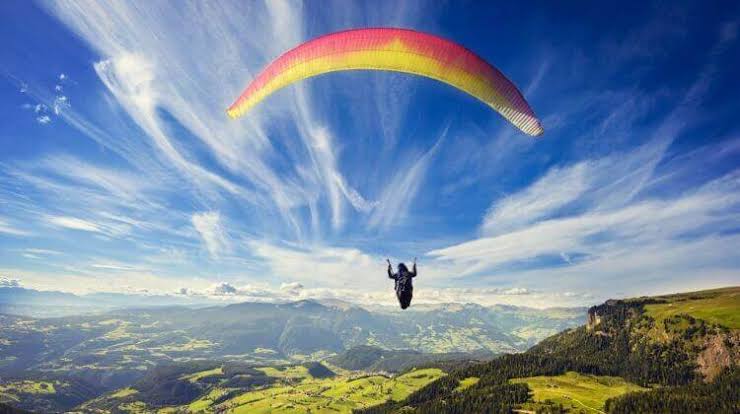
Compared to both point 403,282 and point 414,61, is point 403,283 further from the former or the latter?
point 414,61

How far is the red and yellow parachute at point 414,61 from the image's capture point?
59.5 feet

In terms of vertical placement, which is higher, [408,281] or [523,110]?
[523,110]

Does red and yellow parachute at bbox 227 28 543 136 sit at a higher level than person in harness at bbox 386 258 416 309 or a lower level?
higher

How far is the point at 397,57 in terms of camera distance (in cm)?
1897

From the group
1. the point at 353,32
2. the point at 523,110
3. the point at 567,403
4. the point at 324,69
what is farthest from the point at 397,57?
the point at 567,403

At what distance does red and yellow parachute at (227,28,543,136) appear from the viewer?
59.5 feet

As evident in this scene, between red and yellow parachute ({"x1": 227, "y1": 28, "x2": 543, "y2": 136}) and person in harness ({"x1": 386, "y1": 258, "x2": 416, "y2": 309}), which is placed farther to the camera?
person in harness ({"x1": 386, "y1": 258, "x2": 416, "y2": 309})

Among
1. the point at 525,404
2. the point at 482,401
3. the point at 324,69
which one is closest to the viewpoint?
the point at 324,69

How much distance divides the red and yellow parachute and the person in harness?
878cm

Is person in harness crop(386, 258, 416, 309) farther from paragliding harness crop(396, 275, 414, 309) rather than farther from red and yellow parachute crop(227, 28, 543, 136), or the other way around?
red and yellow parachute crop(227, 28, 543, 136)

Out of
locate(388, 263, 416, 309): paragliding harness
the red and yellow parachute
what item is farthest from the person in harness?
the red and yellow parachute

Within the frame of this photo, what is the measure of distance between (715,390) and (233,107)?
237m

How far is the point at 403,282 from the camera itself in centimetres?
2052

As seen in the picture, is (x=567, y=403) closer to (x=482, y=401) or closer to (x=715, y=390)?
(x=482, y=401)
